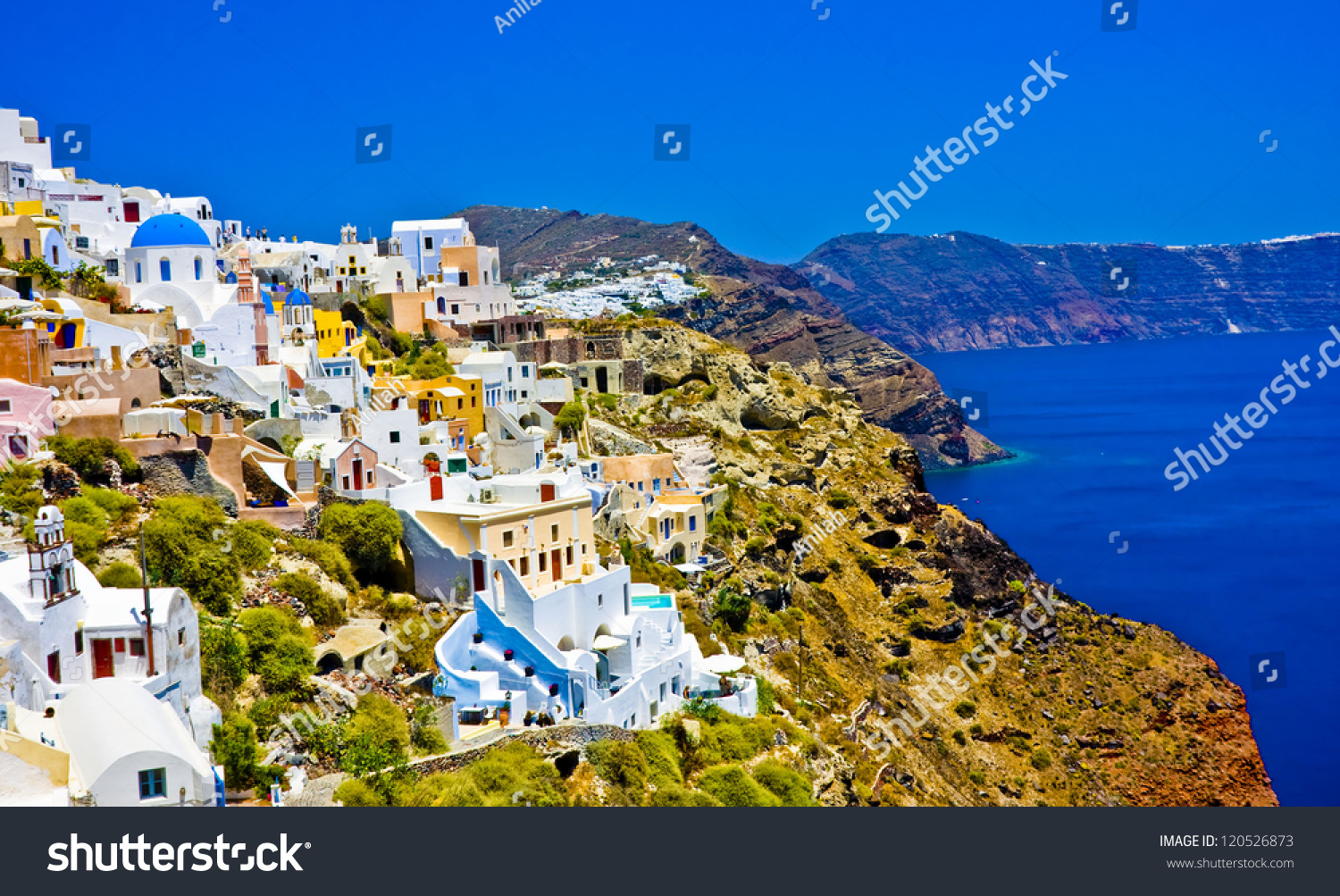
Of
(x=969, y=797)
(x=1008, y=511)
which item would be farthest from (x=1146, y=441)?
(x=969, y=797)

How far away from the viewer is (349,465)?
27859 millimetres

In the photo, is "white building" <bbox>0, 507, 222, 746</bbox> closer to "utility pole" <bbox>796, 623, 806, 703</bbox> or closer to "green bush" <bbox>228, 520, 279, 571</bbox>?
"green bush" <bbox>228, 520, 279, 571</bbox>

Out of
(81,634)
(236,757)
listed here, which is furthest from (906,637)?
(81,634)

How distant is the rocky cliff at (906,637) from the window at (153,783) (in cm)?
1707

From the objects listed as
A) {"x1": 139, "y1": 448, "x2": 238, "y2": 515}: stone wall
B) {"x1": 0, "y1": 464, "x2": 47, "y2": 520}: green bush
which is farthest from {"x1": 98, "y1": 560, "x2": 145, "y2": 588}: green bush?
{"x1": 139, "y1": 448, "x2": 238, "y2": 515}: stone wall

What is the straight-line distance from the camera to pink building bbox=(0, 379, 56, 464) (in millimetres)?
24047

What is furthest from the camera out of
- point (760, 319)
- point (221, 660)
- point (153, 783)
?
point (760, 319)

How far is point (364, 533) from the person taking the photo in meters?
25.5

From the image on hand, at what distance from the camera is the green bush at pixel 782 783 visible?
24.4 meters

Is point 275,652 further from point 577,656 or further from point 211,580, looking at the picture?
point 577,656

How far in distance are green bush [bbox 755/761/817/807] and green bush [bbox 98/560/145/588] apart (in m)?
11.4

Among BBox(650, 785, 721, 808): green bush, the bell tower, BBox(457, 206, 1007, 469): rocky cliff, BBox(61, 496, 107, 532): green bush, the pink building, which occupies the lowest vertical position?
BBox(650, 785, 721, 808): green bush

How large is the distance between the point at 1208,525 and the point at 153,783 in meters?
71.7
